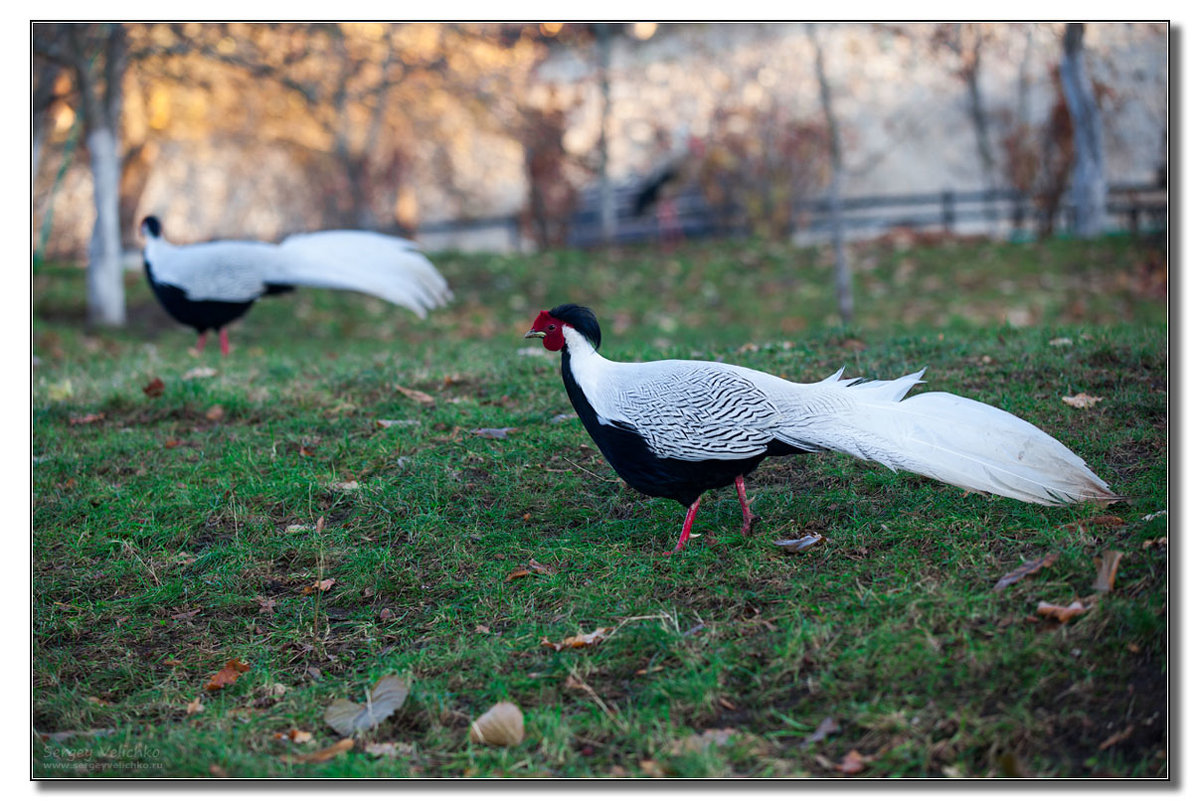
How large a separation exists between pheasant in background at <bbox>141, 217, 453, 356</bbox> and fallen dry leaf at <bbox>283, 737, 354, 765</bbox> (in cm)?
352

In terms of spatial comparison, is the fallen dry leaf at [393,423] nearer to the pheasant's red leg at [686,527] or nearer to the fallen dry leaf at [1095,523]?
the pheasant's red leg at [686,527]

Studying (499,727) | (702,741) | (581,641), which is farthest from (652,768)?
(581,641)

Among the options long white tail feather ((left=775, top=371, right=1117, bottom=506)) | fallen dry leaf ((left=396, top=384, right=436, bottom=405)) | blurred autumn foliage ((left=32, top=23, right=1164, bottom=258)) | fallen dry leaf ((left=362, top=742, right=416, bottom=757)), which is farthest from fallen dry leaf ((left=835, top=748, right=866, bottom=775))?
blurred autumn foliage ((left=32, top=23, right=1164, bottom=258))

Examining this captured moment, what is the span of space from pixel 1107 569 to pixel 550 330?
6.06 feet

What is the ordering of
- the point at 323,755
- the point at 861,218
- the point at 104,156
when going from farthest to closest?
the point at 861,218 < the point at 104,156 < the point at 323,755

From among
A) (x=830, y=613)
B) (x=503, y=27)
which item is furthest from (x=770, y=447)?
(x=503, y=27)

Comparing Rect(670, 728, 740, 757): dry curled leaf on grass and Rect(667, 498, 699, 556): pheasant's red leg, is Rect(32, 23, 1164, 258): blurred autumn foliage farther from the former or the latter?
Rect(670, 728, 740, 757): dry curled leaf on grass

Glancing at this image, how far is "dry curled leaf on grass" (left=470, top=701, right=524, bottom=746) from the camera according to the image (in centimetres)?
267

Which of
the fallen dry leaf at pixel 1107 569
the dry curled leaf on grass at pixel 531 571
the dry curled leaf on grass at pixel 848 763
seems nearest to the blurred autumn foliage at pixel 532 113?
the fallen dry leaf at pixel 1107 569

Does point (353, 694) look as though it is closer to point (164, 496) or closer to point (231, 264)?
point (164, 496)

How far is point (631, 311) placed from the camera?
1114 cm

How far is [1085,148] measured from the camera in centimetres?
1239

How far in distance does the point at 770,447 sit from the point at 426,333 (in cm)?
726

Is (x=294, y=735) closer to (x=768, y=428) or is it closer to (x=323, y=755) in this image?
(x=323, y=755)
